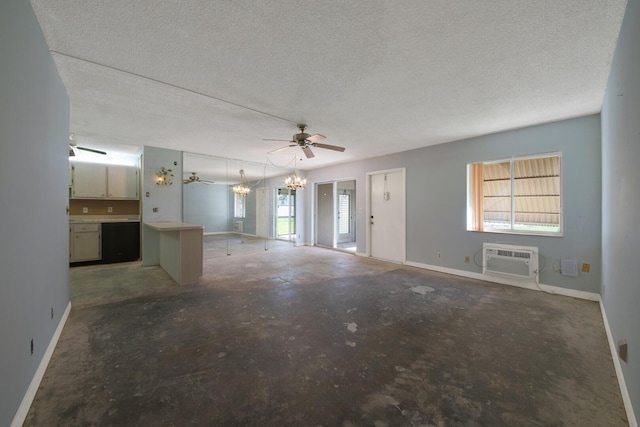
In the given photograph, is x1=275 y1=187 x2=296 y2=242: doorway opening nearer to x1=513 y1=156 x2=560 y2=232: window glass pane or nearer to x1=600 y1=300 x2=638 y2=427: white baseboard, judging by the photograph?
x1=513 y1=156 x2=560 y2=232: window glass pane

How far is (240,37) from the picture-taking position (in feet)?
6.36

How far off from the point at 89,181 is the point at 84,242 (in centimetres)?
140

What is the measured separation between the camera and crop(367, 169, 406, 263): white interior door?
5672mm

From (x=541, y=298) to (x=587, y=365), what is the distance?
1.76 metres

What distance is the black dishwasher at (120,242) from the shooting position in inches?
211

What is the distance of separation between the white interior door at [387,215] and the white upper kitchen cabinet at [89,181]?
6.32 metres

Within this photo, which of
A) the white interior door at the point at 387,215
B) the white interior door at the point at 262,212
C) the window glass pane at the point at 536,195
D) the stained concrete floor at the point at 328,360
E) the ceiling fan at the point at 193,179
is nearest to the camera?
the stained concrete floor at the point at 328,360

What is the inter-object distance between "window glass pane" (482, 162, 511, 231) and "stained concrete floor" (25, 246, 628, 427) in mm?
1271

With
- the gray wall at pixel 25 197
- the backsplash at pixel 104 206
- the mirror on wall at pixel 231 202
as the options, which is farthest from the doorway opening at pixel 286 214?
the gray wall at pixel 25 197

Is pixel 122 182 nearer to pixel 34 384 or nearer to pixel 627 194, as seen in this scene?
pixel 34 384

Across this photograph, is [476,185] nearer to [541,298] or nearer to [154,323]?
[541,298]

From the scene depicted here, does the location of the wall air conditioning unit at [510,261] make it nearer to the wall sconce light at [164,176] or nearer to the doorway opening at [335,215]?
the doorway opening at [335,215]

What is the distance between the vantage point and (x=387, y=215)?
5973mm

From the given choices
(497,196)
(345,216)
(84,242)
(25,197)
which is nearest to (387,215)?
(497,196)
